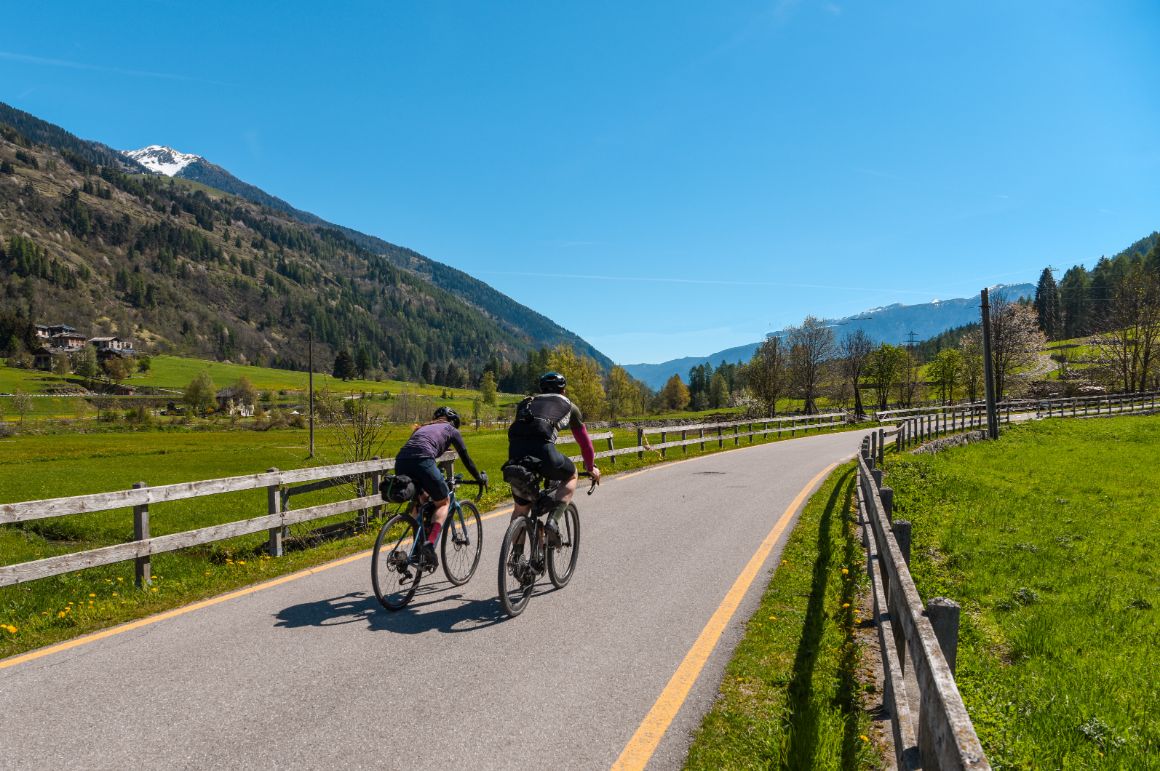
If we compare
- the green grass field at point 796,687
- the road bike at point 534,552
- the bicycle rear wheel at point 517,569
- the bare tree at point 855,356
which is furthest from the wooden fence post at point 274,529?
the bare tree at point 855,356

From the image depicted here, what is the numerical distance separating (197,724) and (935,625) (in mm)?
4419

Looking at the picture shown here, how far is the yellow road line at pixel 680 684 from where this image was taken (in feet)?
12.4

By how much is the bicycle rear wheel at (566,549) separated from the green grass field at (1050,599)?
12.9 feet

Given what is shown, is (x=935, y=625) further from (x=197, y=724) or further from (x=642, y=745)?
(x=197, y=724)

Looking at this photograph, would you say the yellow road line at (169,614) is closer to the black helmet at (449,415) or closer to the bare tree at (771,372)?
the black helmet at (449,415)

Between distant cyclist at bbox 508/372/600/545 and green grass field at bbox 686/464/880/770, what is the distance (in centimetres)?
232

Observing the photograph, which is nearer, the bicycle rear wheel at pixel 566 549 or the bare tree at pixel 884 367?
the bicycle rear wheel at pixel 566 549

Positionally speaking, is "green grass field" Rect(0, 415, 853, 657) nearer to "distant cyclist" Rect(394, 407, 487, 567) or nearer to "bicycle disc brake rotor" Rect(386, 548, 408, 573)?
"bicycle disc brake rotor" Rect(386, 548, 408, 573)

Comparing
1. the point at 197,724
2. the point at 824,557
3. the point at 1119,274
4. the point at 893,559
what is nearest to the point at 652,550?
the point at 824,557

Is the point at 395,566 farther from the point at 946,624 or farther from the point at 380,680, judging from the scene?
the point at 946,624

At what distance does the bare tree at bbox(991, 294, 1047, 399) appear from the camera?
5944 cm

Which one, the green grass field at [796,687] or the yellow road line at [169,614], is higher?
the yellow road line at [169,614]

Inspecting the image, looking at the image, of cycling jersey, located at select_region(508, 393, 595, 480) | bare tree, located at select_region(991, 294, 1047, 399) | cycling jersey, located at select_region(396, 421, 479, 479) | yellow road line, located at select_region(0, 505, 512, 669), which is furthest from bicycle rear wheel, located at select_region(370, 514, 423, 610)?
bare tree, located at select_region(991, 294, 1047, 399)

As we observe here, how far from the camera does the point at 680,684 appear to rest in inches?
187
